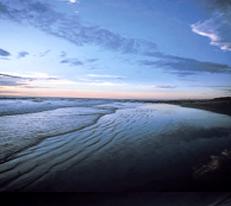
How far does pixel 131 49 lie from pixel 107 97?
0.79m

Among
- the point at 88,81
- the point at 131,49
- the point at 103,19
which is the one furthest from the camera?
the point at 88,81

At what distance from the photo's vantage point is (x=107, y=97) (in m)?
3.58

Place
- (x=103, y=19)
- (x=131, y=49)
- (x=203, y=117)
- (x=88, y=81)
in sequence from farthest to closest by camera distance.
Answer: (x=203, y=117)
(x=88, y=81)
(x=131, y=49)
(x=103, y=19)

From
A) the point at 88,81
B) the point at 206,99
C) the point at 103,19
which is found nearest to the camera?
the point at 103,19

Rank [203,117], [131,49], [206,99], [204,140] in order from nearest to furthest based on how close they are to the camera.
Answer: [131,49]
[206,99]
[204,140]
[203,117]

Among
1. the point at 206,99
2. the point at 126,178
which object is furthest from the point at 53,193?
the point at 206,99

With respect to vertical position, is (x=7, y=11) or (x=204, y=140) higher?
(x=7, y=11)

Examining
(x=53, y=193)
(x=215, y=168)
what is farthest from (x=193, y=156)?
(x=53, y=193)

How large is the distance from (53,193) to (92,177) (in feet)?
1.58

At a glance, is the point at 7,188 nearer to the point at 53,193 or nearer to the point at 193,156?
the point at 53,193

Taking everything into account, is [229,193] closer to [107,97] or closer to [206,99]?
[206,99]

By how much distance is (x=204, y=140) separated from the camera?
441cm

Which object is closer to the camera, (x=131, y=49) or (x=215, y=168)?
(x=131, y=49)

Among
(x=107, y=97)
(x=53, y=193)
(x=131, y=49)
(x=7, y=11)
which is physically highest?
(x=7, y=11)
